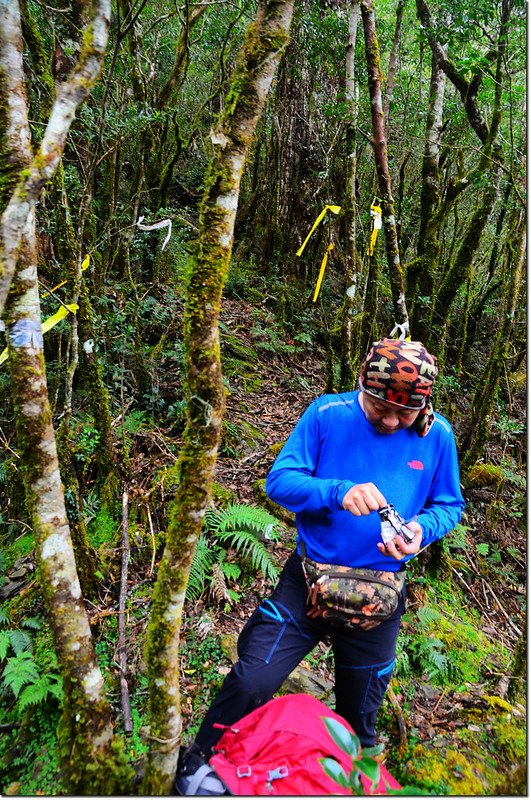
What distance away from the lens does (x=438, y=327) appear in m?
7.32

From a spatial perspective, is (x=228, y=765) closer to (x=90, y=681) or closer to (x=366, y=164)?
(x=90, y=681)

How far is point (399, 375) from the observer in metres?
2.34

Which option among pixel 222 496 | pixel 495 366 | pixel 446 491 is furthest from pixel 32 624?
pixel 495 366

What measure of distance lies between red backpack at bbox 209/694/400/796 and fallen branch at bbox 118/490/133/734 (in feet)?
4.23

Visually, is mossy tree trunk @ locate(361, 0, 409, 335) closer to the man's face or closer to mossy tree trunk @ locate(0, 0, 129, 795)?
the man's face

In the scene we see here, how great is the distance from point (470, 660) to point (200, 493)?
3767 mm

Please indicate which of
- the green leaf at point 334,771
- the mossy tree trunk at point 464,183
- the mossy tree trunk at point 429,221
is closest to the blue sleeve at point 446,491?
the green leaf at point 334,771

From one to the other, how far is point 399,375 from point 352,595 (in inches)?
45.5

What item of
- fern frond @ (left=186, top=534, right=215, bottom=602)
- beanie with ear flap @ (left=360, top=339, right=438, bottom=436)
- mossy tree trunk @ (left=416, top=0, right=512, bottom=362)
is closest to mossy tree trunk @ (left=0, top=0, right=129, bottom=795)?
beanie with ear flap @ (left=360, top=339, right=438, bottom=436)

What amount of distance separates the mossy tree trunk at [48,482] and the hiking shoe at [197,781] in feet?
0.80

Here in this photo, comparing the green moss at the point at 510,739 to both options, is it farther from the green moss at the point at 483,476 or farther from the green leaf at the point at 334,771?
the green moss at the point at 483,476

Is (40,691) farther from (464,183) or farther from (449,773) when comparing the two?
(464,183)

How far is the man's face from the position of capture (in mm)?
2455

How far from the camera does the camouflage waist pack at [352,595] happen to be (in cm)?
235
